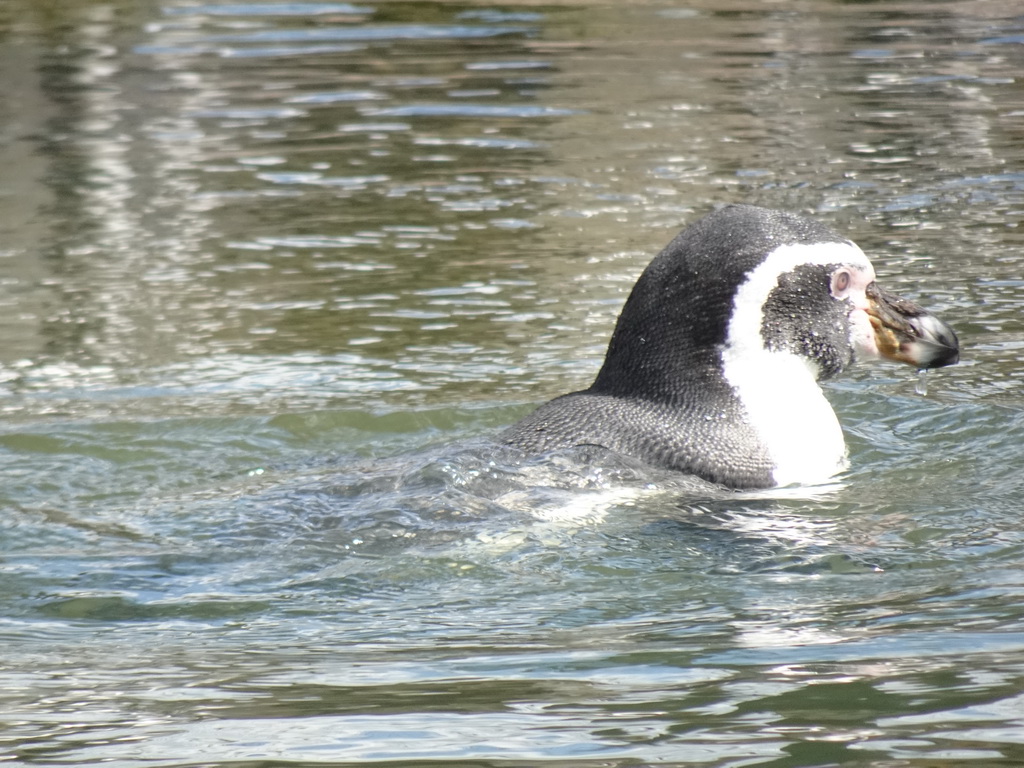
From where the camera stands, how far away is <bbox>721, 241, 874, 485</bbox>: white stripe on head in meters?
5.85

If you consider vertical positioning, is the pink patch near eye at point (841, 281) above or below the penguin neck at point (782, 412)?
above

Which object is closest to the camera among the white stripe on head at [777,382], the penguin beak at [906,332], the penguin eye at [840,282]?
the white stripe on head at [777,382]

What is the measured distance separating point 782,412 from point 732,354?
0.90 ft

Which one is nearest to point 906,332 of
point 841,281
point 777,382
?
point 841,281

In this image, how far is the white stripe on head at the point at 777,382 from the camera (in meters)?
5.85

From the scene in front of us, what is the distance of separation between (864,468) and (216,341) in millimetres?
3533

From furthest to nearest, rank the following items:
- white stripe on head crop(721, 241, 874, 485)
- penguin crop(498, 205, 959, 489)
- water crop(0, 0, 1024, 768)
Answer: white stripe on head crop(721, 241, 874, 485) → penguin crop(498, 205, 959, 489) → water crop(0, 0, 1024, 768)

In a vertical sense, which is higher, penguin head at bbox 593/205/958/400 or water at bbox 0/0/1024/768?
penguin head at bbox 593/205/958/400

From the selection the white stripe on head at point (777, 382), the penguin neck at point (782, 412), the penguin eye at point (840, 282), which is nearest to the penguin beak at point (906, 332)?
the penguin eye at point (840, 282)

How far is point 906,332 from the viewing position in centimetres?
623

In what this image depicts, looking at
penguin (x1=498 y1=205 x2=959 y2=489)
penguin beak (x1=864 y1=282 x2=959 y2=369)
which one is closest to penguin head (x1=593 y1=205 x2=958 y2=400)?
penguin (x1=498 y1=205 x2=959 y2=489)

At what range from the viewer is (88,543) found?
217 inches

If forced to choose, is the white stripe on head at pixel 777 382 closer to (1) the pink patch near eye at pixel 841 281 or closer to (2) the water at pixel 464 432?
(1) the pink patch near eye at pixel 841 281

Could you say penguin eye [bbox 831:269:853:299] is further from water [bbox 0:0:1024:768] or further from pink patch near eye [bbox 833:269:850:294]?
water [bbox 0:0:1024:768]
